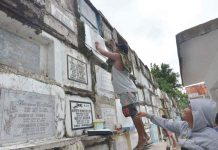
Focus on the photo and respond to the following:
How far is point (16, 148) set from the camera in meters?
1.89

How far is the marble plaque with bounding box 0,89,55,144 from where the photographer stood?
2.01 meters

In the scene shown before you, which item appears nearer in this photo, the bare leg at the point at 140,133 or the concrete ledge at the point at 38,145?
the concrete ledge at the point at 38,145

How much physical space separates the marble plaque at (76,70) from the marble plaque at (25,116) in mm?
699

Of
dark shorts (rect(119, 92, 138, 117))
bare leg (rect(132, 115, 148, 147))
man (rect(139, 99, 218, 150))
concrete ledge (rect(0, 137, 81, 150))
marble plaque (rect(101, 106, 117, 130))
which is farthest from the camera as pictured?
marble plaque (rect(101, 106, 117, 130))

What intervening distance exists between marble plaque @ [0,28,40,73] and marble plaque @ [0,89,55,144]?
0.34 meters

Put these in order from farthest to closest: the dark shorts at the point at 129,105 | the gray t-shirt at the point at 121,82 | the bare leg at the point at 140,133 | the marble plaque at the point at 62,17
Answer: the gray t-shirt at the point at 121,82 → the dark shorts at the point at 129,105 → the bare leg at the point at 140,133 → the marble plaque at the point at 62,17

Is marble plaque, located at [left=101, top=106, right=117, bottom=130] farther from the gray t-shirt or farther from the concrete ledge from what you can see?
the concrete ledge

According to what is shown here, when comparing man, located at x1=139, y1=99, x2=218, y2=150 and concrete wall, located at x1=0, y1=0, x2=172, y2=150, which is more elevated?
concrete wall, located at x1=0, y1=0, x2=172, y2=150

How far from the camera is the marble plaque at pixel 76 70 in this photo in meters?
3.24

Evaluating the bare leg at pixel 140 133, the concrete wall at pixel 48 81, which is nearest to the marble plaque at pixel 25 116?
the concrete wall at pixel 48 81

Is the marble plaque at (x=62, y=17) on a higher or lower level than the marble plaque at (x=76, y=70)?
higher

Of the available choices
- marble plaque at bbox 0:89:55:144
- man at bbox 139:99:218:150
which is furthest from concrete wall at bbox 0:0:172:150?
man at bbox 139:99:218:150

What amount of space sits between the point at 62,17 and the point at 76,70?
2.79 feet

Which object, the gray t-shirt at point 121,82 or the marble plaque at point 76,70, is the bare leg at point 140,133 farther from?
the marble plaque at point 76,70
